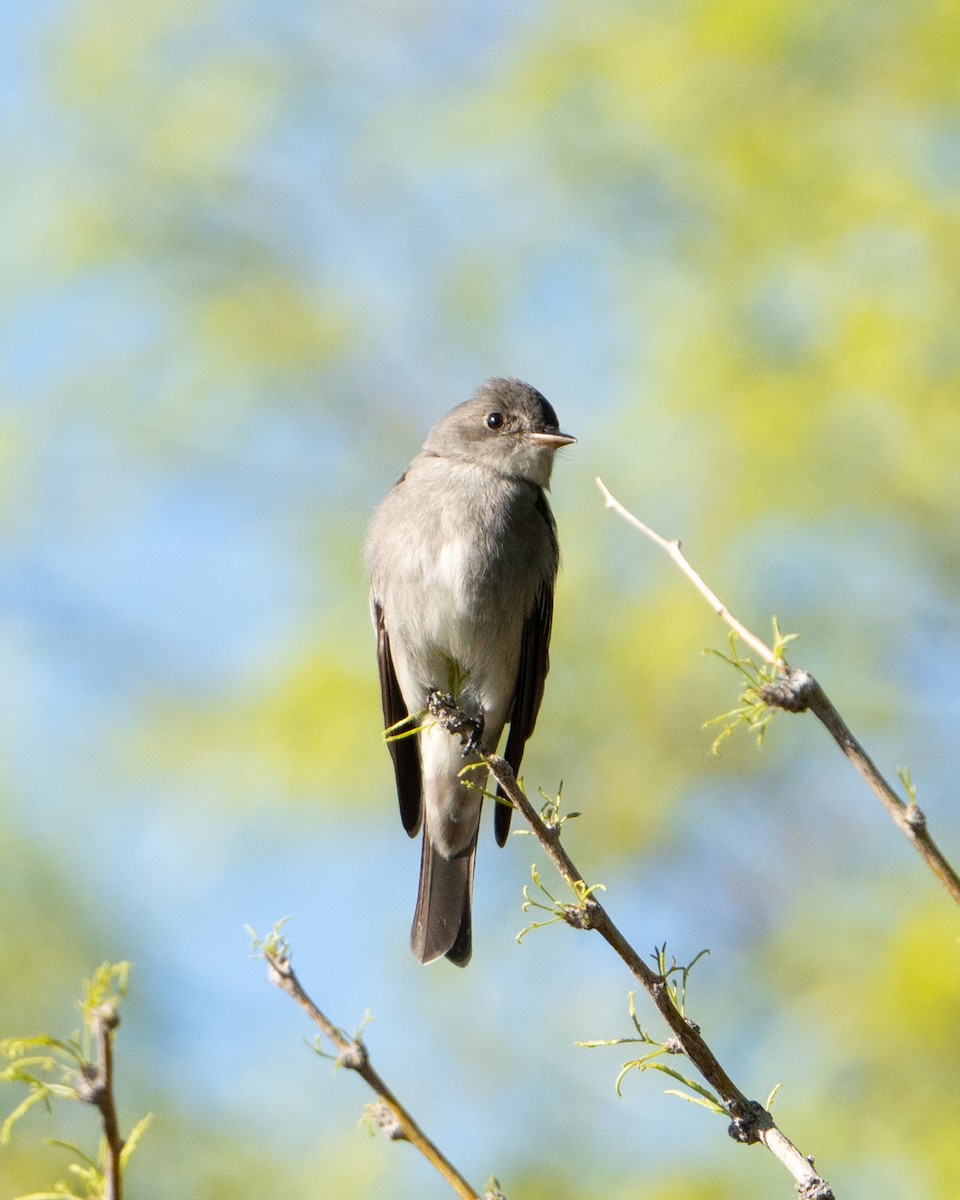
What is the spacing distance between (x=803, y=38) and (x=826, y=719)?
7158 mm

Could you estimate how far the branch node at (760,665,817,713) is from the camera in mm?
1463

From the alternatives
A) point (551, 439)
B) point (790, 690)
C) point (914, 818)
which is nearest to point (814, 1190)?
point (914, 818)

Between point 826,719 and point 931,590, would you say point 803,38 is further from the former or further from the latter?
point 826,719

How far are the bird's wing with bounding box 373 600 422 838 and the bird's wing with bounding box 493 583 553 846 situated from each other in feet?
0.95

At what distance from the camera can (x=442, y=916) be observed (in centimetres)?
457

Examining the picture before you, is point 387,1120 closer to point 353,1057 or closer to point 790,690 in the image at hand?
point 353,1057

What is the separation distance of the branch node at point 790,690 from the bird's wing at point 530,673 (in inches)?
139

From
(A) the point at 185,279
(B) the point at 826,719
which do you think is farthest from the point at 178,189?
(B) the point at 826,719

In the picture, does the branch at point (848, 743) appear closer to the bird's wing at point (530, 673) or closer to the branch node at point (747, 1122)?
the branch node at point (747, 1122)

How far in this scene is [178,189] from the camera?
9.58 m

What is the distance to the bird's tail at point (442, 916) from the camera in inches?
178

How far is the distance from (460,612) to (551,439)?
31.8 inches

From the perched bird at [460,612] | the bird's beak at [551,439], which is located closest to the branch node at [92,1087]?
the perched bird at [460,612]

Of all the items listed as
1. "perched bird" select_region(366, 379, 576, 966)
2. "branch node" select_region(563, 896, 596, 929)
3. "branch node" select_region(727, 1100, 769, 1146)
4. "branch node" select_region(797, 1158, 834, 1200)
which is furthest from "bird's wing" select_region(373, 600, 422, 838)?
"branch node" select_region(797, 1158, 834, 1200)
